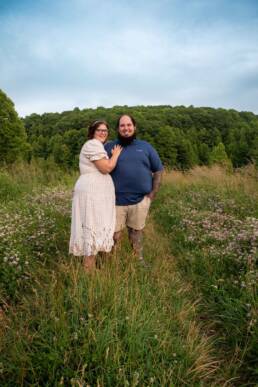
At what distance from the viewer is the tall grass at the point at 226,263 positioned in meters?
2.58

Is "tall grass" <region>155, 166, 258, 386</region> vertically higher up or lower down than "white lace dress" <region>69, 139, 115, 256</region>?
lower down

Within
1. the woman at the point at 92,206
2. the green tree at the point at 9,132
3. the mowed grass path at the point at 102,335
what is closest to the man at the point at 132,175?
the woman at the point at 92,206

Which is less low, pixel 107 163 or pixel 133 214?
pixel 107 163

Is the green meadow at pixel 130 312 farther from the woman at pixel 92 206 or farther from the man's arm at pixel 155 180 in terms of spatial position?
the man's arm at pixel 155 180

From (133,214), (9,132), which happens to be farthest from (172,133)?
(133,214)

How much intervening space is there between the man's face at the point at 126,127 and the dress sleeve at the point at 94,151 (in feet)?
1.72

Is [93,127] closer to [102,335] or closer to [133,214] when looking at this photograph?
[133,214]

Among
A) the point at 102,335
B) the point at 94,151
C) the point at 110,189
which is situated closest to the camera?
the point at 102,335

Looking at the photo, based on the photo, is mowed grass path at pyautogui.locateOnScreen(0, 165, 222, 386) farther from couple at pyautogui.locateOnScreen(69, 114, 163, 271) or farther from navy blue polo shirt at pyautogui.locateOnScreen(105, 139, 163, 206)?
navy blue polo shirt at pyautogui.locateOnScreen(105, 139, 163, 206)

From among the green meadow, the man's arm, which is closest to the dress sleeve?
the man's arm

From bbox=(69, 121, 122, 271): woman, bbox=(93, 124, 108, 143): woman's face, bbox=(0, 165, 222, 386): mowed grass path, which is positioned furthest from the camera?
bbox=(93, 124, 108, 143): woman's face

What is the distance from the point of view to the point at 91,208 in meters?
3.28

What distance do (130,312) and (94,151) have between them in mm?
1718

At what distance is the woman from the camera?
3.26 metres
